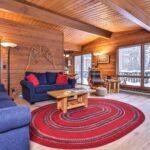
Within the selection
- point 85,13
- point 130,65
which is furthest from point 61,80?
point 130,65

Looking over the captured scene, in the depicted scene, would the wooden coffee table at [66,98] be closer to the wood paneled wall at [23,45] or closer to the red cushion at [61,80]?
the red cushion at [61,80]

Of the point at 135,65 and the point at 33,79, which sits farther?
the point at 135,65

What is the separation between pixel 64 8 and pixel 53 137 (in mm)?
3784

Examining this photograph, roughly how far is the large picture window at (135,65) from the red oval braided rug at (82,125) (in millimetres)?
2747

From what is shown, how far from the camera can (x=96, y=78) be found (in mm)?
6703

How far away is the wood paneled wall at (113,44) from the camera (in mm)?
6031

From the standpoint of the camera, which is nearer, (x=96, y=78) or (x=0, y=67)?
(x=0, y=67)

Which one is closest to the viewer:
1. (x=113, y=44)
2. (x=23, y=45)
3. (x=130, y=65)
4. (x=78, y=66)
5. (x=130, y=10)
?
(x=130, y=10)

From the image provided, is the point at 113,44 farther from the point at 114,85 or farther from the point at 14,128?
the point at 14,128

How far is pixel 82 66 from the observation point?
30.4 ft

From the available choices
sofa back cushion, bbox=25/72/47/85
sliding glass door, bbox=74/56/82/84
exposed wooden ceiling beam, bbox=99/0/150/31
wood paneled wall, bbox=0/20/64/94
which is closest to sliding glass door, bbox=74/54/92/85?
sliding glass door, bbox=74/56/82/84

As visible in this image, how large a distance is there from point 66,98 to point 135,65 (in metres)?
4.23

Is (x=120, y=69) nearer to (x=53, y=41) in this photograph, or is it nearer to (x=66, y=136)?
(x=53, y=41)

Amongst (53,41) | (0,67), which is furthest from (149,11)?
(0,67)
